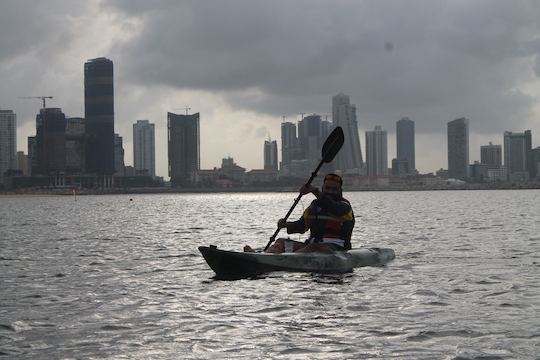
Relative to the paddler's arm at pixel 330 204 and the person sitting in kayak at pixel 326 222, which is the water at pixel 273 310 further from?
the paddler's arm at pixel 330 204

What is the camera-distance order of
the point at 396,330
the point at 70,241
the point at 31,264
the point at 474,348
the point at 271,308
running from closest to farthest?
the point at 474,348 → the point at 396,330 → the point at 271,308 → the point at 31,264 → the point at 70,241

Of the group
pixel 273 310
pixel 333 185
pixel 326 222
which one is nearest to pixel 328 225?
pixel 326 222

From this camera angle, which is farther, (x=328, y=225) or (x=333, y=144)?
(x=333, y=144)

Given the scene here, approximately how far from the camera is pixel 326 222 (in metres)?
18.7

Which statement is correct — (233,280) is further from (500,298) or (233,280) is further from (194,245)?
(194,245)

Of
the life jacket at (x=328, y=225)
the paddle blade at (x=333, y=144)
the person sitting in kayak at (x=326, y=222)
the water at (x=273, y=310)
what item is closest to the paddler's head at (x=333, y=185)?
the person sitting in kayak at (x=326, y=222)

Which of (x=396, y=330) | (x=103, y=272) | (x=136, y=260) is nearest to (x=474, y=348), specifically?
(x=396, y=330)

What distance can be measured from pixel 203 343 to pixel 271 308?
3285 mm

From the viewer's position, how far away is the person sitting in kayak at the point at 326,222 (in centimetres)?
1798

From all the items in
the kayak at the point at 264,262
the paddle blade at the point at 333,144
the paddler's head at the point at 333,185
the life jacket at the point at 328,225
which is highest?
the paddle blade at the point at 333,144

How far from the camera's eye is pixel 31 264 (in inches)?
957

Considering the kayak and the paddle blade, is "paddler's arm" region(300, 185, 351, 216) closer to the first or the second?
the kayak

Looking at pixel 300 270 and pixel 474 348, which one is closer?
pixel 474 348

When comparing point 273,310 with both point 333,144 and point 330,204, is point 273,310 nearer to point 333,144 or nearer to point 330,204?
point 330,204
